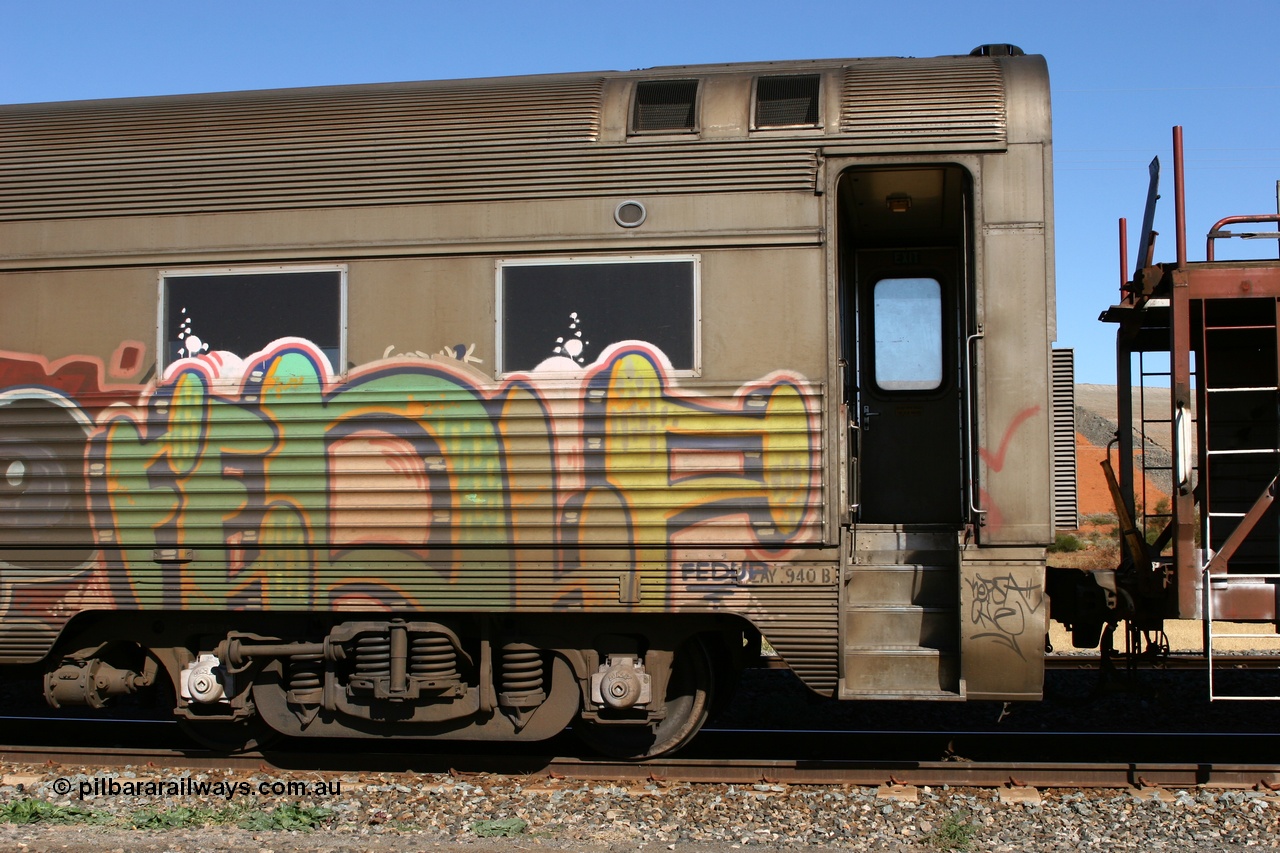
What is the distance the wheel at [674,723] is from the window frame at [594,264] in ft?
5.52

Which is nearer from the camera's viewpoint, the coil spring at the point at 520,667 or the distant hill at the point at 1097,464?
the coil spring at the point at 520,667

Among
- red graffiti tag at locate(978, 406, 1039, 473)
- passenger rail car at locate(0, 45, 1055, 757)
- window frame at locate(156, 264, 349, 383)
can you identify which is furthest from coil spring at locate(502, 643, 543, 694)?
red graffiti tag at locate(978, 406, 1039, 473)

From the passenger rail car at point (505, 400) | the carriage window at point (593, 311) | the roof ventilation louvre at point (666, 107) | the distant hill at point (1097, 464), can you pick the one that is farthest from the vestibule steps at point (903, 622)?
the distant hill at point (1097, 464)

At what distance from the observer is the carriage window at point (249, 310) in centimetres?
593

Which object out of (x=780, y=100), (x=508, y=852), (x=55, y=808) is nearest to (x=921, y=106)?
(x=780, y=100)

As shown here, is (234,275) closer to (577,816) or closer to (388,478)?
(388,478)

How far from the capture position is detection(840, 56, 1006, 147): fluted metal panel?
225 inches

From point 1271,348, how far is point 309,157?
19.6ft

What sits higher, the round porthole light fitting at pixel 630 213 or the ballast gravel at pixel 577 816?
the round porthole light fitting at pixel 630 213

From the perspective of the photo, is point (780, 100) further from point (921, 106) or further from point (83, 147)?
point (83, 147)

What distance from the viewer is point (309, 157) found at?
6066 mm

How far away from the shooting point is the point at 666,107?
6.02 m

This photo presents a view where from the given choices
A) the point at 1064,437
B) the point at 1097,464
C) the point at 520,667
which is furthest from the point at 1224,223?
the point at 1097,464

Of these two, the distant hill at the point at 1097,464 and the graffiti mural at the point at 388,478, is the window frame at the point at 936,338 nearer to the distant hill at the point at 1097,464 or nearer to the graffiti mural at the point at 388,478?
the graffiti mural at the point at 388,478
